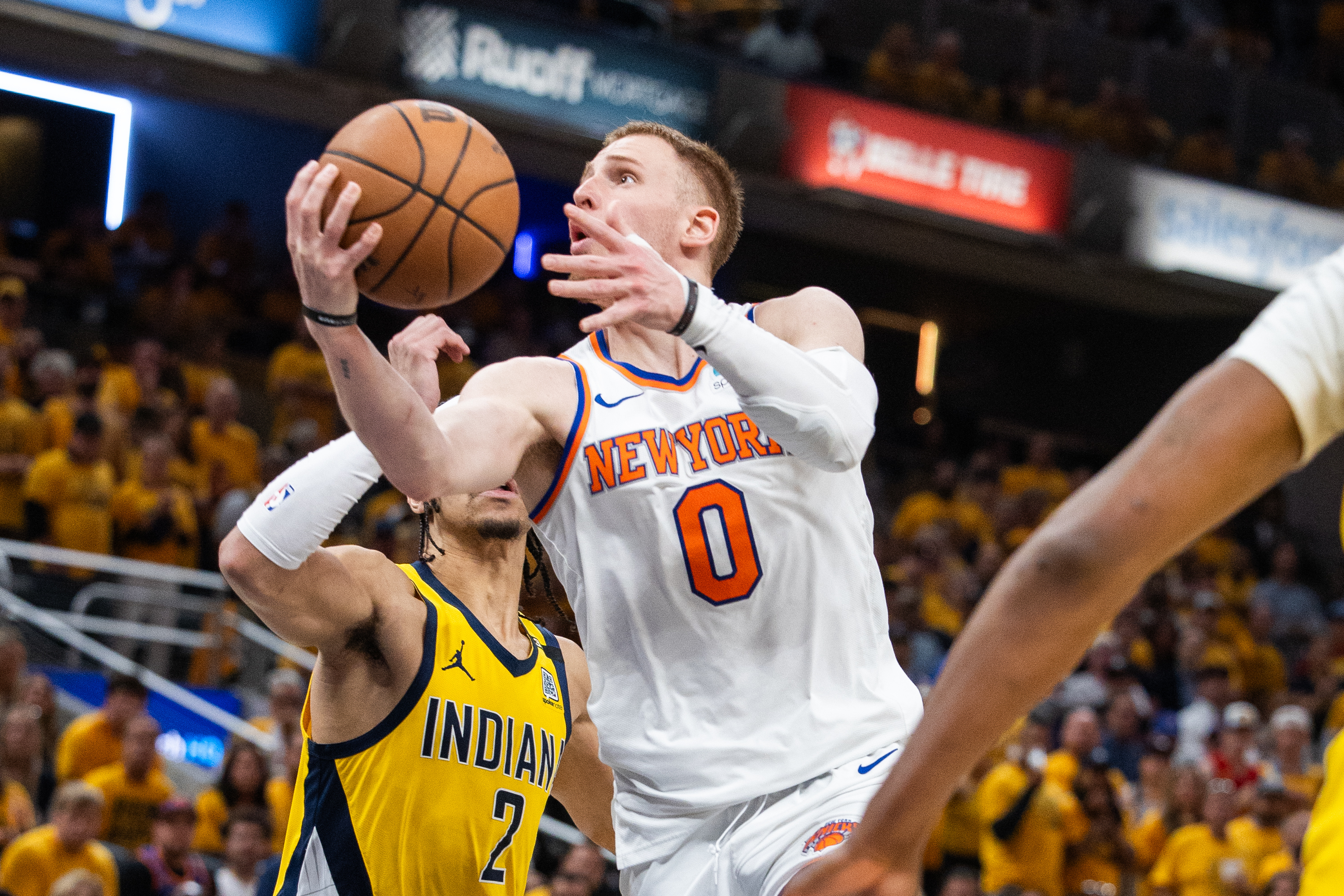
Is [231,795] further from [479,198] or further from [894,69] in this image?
[894,69]

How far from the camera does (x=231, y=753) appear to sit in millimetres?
7988

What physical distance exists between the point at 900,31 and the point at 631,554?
14824 millimetres

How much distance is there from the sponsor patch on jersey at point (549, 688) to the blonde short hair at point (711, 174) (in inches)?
52.0

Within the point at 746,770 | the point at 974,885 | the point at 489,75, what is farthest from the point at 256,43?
the point at 746,770

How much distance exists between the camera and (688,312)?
2.73m

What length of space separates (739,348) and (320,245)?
78 centimetres

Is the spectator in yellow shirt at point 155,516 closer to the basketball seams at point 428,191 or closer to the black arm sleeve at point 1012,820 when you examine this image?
the black arm sleeve at point 1012,820

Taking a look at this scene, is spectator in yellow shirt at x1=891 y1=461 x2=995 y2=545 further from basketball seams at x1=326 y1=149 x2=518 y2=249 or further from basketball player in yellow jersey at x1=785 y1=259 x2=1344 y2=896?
basketball player in yellow jersey at x1=785 y1=259 x2=1344 y2=896

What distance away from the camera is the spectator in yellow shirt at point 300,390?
12.4 meters

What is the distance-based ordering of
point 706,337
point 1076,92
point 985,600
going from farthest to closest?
point 1076,92 → point 706,337 → point 985,600

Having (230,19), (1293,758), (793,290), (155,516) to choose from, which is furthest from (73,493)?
(793,290)

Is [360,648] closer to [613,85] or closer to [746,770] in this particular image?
[746,770]

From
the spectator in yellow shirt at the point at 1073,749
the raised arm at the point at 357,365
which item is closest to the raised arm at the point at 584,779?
the raised arm at the point at 357,365

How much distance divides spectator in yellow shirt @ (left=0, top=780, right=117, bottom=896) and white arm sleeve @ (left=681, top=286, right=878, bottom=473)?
541cm
